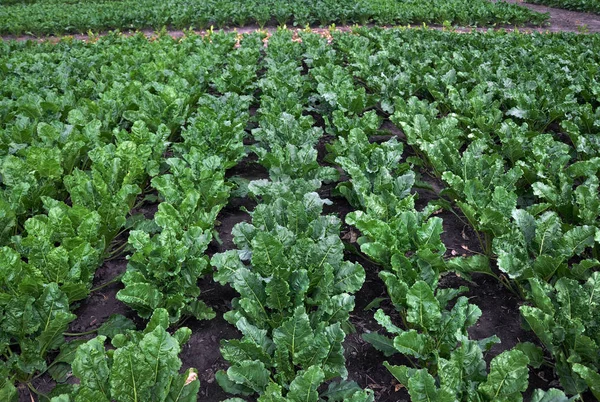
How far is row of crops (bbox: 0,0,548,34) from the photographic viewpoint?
16.3 m

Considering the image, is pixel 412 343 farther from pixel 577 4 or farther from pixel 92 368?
pixel 577 4

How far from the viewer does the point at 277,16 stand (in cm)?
1678

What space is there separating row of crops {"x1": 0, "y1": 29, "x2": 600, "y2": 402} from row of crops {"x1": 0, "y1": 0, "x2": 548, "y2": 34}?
431 inches

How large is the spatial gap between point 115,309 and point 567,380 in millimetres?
2982

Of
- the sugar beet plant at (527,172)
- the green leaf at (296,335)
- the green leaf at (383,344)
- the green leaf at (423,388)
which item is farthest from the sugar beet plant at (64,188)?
the sugar beet plant at (527,172)

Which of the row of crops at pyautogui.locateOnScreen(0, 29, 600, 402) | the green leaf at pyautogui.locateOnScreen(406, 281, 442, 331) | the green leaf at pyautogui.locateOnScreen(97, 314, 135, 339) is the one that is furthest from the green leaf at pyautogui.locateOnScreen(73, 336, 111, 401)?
the green leaf at pyautogui.locateOnScreen(406, 281, 442, 331)

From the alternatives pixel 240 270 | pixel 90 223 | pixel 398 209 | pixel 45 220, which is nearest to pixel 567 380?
pixel 398 209

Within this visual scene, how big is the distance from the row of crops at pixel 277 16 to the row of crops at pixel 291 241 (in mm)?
10947

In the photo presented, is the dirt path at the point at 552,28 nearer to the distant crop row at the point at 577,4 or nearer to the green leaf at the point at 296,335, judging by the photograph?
the distant crop row at the point at 577,4

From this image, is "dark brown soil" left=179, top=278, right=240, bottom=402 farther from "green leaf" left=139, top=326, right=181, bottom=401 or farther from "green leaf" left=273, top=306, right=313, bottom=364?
"green leaf" left=273, top=306, right=313, bottom=364

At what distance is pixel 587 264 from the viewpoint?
2.96 metres

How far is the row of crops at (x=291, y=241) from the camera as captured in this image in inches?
95.7

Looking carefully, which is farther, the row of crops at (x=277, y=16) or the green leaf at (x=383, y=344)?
the row of crops at (x=277, y=16)

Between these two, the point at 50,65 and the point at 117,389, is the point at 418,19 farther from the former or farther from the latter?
the point at 117,389
